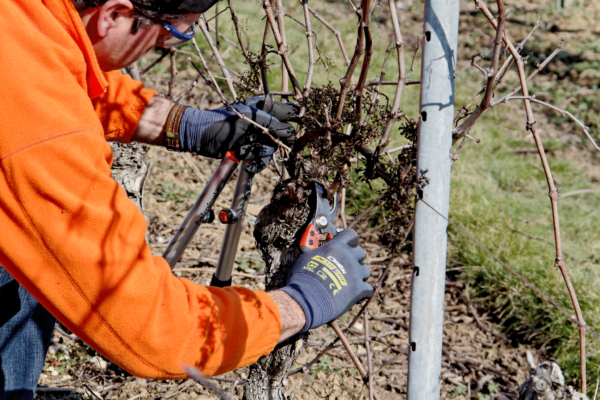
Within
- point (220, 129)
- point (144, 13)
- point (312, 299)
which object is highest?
point (144, 13)

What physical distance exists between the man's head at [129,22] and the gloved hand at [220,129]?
0.56m

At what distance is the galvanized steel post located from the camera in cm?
129

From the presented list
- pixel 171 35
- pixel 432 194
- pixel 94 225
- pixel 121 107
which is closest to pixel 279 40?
pixel 171 35

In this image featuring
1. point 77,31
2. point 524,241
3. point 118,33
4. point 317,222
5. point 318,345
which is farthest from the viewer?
point 524,241

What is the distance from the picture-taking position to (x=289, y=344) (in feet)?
6.47

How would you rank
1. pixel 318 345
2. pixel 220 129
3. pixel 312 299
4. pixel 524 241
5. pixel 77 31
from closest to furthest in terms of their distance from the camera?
1. pixel 77 31
2. pixel 312 299
3. pixel 220 129
4. pixel 318 345
5. pixel 524 241

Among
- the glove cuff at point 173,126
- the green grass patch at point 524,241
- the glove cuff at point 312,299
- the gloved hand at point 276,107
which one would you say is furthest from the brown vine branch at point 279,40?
the green grass patch at point 524,241

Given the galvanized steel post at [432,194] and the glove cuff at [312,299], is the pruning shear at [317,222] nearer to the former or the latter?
the glove cuff at [312,299]

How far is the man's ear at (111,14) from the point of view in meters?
1.33

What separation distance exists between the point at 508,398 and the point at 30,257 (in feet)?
8.35

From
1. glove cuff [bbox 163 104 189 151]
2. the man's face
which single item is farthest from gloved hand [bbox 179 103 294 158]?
the man's face

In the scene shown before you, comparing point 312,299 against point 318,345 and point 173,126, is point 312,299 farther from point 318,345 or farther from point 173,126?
point 318,345

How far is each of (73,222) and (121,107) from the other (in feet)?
3.49

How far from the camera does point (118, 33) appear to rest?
4.64 ft
